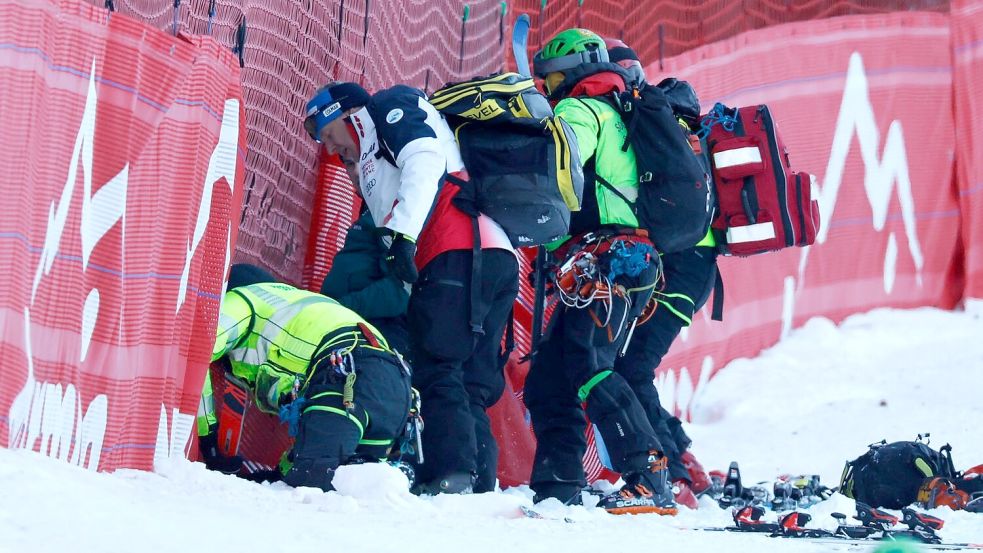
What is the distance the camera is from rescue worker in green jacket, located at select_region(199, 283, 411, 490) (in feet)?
13.3

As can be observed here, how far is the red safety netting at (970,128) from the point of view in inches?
376

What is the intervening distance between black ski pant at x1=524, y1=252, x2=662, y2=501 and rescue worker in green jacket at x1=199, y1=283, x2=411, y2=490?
0.82 metres

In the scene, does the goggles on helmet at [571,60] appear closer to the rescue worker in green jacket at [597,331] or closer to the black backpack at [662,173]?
the rescue worker in green jacket at [597,331]

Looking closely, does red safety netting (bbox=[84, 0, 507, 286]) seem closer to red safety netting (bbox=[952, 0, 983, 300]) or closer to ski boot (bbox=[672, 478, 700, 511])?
ski boot (bbox=[672, 478, 700, 511])

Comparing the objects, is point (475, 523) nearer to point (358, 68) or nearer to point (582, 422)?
point (582, 422)

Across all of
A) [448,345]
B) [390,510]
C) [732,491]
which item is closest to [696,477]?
[732,491]

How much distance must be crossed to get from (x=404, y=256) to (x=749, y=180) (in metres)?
1.78

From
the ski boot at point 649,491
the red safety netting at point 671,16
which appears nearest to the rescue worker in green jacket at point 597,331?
the ski boot at point 649,491

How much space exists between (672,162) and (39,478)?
2.85m

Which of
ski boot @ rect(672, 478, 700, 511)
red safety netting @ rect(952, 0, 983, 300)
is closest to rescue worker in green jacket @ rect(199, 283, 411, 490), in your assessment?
ski boot @ rect(672, 478, 700, 511)

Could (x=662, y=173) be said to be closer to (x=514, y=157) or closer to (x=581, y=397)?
(x=514, y=157)

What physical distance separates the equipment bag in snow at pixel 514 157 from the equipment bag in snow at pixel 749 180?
0.99m

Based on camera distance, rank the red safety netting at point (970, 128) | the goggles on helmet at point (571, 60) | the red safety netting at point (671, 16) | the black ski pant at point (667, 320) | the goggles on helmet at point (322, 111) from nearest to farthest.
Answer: the goggles on helmet at point (322, 111), the goggles on helmet at point (571, 60), the black ski pant at point (667, 320), the red safety netting at point (671, 16), the red safety netting at point (970, 128)

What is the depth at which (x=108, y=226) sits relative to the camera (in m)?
3.49
